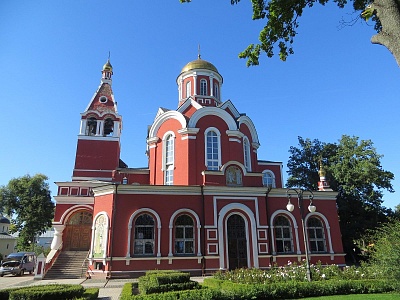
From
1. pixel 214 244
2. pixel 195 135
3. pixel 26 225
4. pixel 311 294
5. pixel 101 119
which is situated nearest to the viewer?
pixel 311 294

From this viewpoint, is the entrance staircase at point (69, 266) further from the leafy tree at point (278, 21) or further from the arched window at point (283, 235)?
the leafy tree at point (278, 21)

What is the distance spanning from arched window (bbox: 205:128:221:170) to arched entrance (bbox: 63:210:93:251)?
1005 cm

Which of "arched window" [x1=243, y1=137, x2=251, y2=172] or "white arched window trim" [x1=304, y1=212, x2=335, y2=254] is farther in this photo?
"arched window" [x1=243, y1=137, x2=251, y2=172]

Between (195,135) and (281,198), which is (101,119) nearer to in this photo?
(195,135)

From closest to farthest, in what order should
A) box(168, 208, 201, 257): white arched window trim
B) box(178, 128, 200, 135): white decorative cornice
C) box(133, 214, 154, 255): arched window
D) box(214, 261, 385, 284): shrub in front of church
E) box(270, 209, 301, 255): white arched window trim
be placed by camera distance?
box(214, 261, 385, 284): shrub in front of church → box(133, 214, 154, 255): arched window → box(168, 208, 201, 257): white arched window trim → box(270, 209, 301, 255): white arched window trim → box(178, 128, 200, 135): white decorative cornice

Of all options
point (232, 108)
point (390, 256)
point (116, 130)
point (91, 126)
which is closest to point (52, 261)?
point (116, 130)

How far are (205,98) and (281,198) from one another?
1029 cm

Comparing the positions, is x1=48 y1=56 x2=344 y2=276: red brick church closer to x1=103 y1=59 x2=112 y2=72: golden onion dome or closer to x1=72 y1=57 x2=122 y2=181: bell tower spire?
x1=72 y1=57 x2=122 y2=181: bell tower spire

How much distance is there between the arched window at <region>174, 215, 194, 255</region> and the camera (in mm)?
17609

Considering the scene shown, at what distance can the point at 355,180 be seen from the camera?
26344mm

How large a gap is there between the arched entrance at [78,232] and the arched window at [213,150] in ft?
33.0

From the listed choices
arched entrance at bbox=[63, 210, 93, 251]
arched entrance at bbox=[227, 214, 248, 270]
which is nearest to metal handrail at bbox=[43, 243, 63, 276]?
arched entrance at bbox=[63, 210, 93, 251]

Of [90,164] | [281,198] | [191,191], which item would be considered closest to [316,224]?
[281,198]

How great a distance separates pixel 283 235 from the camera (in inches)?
759
